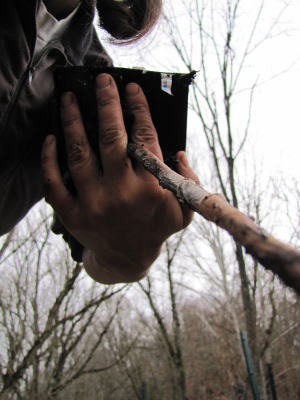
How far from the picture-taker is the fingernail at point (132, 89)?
119 centimetres

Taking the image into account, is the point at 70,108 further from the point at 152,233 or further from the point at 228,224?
the point at 228,224

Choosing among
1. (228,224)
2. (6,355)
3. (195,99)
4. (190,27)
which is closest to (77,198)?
(228,224)

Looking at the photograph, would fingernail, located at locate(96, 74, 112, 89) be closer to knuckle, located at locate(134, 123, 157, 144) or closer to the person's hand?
the person's hand

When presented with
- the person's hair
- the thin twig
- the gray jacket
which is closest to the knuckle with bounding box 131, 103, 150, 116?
the gray jacket

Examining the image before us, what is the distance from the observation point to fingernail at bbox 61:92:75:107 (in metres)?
1.14

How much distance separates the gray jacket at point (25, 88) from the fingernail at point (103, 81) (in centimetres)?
20

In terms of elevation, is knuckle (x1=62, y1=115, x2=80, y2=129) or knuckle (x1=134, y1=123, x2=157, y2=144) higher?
knuckle (x1=62, y1=115, x2=80, y2=129)

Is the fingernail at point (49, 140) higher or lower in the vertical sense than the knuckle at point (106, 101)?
lower

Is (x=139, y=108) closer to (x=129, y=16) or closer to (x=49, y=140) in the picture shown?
(x=49, y=140)

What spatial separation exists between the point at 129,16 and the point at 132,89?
47 centimetres

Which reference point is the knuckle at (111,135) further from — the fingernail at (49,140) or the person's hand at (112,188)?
the fingernail at (49,140)

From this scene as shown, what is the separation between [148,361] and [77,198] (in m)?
17.9

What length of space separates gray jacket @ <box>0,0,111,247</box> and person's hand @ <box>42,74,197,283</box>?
95mm

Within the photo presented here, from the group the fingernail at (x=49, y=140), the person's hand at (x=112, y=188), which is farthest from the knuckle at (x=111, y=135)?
the fingernail at (x=49, y=140)
